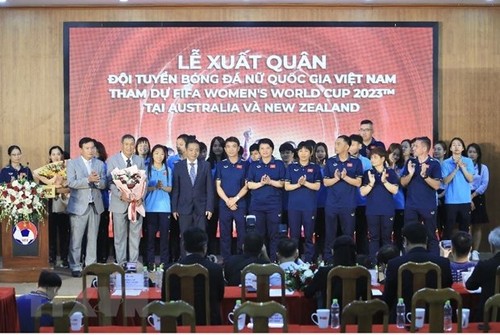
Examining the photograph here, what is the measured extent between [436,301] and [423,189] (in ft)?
16.1

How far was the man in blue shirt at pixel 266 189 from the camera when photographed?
9727mm

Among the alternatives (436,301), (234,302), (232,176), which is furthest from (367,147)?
(436,301)

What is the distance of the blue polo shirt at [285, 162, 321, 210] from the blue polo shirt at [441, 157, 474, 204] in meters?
1.62

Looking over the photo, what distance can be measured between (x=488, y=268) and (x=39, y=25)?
781 cm

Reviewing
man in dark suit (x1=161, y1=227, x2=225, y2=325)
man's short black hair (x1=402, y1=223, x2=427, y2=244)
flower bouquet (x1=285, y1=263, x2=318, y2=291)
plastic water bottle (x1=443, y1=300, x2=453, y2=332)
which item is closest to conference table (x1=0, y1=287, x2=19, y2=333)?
man in dark suit (x1=161, y1=227, x2=225, y2=325)

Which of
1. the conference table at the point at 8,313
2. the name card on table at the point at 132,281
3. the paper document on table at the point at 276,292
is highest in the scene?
the name card on table at the point at 132,281

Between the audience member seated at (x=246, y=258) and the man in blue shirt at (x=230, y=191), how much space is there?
9.68ft

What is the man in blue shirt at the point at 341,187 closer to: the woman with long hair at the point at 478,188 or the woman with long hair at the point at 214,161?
the woman with long hair at the point at 214,161

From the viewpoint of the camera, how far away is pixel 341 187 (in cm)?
971

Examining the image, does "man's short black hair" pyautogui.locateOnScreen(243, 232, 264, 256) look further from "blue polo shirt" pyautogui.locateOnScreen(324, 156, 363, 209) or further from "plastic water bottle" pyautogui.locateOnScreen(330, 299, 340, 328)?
"blue polo shirt" pyautogui.locateOnScreen(324, 156, 363, 209)

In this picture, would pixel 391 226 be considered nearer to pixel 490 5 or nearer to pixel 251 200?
pixel 251 200

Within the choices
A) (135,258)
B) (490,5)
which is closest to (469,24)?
(490,5)

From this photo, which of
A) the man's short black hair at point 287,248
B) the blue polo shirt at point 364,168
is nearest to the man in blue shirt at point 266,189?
the blue polo shirt at point 364,168

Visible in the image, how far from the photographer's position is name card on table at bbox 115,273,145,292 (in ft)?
21.6
